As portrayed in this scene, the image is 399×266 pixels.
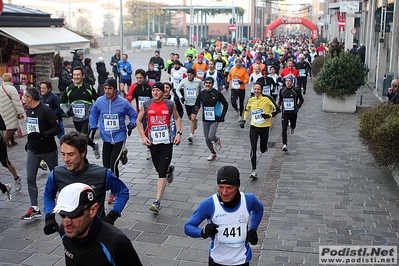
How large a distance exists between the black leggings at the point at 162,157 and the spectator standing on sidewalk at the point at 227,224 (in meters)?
3.54

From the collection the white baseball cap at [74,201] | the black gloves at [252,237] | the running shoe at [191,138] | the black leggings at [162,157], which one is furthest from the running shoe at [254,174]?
the white baseball cap at [74,201]

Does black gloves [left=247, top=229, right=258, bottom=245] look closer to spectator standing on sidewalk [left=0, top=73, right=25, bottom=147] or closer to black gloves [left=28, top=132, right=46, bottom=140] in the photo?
black gloves [left=28, top=132, right=46, bottom=140]

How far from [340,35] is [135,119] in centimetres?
4249

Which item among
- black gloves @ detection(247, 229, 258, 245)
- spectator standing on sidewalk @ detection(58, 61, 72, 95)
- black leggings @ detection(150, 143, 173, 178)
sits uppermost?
spectator standing on sidewalk @ detection(58, 61, 72, 95)

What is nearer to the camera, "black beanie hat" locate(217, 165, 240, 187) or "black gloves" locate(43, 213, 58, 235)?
"black beanie hat" locate(217, 165, 240, 187)

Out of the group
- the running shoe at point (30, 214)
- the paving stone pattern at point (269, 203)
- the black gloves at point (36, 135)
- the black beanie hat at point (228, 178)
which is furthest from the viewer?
the running shoe at point (30, 214)

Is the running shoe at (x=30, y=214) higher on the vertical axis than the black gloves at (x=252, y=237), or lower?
lower

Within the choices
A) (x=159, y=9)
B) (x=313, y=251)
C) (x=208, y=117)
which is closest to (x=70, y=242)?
(x=313, y=251)

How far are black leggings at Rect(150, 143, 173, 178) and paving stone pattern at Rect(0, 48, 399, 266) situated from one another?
0.61m

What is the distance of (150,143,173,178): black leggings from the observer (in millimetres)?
7789

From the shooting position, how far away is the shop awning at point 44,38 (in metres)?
15.0

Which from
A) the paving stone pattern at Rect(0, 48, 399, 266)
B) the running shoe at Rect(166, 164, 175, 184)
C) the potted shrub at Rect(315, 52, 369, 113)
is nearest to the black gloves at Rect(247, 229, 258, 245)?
the paving stone pattern at Rect(0, 48, 399, 266)

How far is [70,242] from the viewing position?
3.15 metres

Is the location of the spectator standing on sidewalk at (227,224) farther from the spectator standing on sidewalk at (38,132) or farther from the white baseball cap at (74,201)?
the spectator standing on sidewalk at (38,132)
